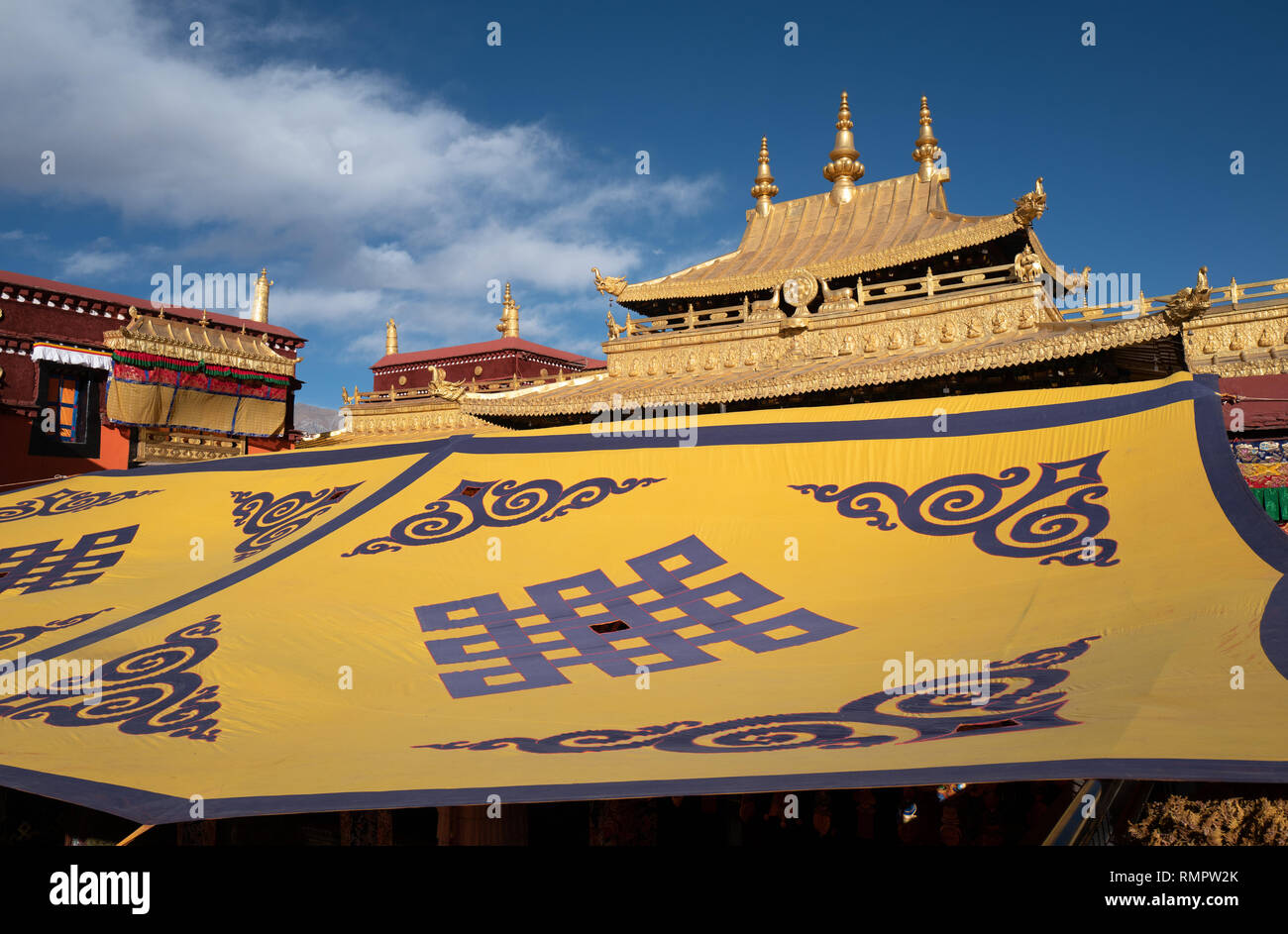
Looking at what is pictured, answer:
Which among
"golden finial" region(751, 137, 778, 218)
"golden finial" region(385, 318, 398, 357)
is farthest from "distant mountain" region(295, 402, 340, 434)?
"golden finial" region(751, 137, 778, 218)

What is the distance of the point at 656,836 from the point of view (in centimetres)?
530

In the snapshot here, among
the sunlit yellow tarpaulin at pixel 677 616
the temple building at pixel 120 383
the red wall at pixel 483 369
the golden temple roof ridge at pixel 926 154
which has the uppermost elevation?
the golden temple roof ridge at pixel 926 154

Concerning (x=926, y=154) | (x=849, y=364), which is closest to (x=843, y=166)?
(x=926, y=154)

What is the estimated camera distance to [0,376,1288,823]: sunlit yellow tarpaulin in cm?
284

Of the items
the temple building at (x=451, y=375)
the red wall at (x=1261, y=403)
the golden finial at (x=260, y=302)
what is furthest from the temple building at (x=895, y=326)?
the golden finial at (x=260, y=302)

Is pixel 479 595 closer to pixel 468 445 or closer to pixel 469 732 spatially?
pixel 469 732

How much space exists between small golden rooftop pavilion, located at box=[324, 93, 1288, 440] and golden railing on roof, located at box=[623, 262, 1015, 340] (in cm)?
5

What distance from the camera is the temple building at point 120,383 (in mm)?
17141

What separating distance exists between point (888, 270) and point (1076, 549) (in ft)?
36.8

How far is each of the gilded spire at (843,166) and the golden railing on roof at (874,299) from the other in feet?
11.8

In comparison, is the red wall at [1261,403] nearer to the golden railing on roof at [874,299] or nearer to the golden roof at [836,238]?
the golden railing on roof at [874,299]

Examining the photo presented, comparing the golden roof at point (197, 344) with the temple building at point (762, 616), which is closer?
the temple building at point (762, 616)

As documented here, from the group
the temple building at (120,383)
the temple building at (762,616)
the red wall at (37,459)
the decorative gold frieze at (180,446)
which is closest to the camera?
the temple building at (762,616)

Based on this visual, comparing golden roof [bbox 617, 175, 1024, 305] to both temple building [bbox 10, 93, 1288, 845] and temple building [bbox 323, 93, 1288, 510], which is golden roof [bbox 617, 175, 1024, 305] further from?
temple building [bbox 10, 93, 1288, 845]
